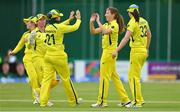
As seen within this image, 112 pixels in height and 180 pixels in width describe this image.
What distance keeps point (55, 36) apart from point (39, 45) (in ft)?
5.21

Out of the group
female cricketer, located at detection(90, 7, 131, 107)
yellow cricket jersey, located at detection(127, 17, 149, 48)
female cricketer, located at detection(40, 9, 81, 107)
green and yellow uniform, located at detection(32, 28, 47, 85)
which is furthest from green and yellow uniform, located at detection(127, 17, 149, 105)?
green and yellow uniform, located at detection(32, 28, 47, 85)

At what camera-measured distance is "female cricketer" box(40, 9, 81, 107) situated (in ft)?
63.5

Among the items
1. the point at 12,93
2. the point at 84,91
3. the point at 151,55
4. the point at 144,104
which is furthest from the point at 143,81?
the point at 144,104

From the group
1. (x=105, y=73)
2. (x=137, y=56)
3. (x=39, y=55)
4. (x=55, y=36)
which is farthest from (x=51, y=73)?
(x=137, y=56)

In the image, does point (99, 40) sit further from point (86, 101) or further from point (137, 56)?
point (137, 56)

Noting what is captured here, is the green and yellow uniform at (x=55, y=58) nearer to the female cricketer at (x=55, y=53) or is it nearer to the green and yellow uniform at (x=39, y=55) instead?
the female cricketer at (x=55, y=53)

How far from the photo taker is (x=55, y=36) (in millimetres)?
19469

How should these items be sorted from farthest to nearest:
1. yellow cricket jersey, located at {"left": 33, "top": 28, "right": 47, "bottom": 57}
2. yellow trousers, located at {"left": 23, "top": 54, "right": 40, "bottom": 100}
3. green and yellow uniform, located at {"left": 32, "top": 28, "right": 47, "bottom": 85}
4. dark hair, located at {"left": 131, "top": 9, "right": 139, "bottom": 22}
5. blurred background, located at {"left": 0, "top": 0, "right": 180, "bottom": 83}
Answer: blurred background, located at {"left": 0, "top": 0, "right": 180, "bottom": 83}
yellow trousers, located at {"left": 23, "top": 54, "right": 40, "bottom": 100}
green and yellow uniform, located at {"left": 32, "top": 28, "right": 47, "bottom": 85}
yellow cricket jersey, located at {"left": 33, "top": 28, "right": 47, "bottom": 57}
dark hair, located at {"left": 131, "top": 9, "right": 139, "bottom": 22}

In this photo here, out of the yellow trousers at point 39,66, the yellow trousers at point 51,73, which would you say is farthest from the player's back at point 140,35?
the yellow trousers at point 39,66

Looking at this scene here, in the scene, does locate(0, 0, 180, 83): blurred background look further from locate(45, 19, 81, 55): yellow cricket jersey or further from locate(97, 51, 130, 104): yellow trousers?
locate(45, 19, 81, 55): yellow cricket jersey

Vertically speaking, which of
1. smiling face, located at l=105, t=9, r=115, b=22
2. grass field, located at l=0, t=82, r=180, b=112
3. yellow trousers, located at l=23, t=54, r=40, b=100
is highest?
smiling face, located at l=105, t=9, r=115, b=22

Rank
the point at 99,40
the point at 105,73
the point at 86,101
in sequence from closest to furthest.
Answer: the point at 105,73
the point at 86,101
the point at 99,40

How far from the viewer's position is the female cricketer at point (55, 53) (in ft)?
63.5

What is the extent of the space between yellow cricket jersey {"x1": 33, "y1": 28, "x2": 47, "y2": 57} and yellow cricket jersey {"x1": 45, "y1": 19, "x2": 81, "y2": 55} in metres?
0.85
